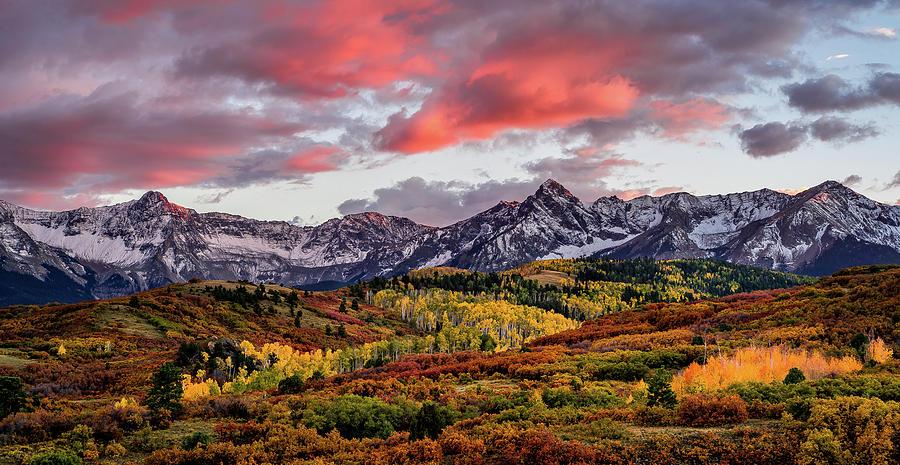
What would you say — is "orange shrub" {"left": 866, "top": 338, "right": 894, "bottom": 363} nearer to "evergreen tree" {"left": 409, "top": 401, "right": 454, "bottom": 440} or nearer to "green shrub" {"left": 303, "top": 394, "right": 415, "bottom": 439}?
"evergreen tree" {"left": 409, "top": 401, "right": 454, "bottom": 440}

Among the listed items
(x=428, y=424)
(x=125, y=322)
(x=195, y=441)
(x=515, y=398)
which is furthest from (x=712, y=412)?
(x=125, y=322)

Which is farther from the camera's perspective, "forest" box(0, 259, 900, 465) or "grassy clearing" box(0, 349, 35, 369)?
"grassy clearing" box(0, 349, 35, 369)

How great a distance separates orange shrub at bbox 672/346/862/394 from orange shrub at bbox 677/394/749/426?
338 inches

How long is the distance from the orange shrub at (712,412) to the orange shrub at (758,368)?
8.59 m

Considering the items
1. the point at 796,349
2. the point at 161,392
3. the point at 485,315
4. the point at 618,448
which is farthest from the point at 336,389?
the point at 485,315

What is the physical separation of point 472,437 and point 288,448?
7.33 m

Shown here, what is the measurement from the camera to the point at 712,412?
18.9 meters

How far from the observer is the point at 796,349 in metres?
35.7

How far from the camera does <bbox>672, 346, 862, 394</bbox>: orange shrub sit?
2889 centimetres

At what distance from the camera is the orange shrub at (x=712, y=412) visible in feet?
60.5

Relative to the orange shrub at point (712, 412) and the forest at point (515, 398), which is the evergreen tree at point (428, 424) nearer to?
the forest at point (515, 398)

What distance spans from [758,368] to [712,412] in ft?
50.2

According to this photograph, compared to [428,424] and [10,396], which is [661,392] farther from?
[10,396]

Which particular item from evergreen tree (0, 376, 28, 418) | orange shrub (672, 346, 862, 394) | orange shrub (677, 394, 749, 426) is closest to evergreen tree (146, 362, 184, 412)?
evergreen tree (0, 376, 28, 418)
